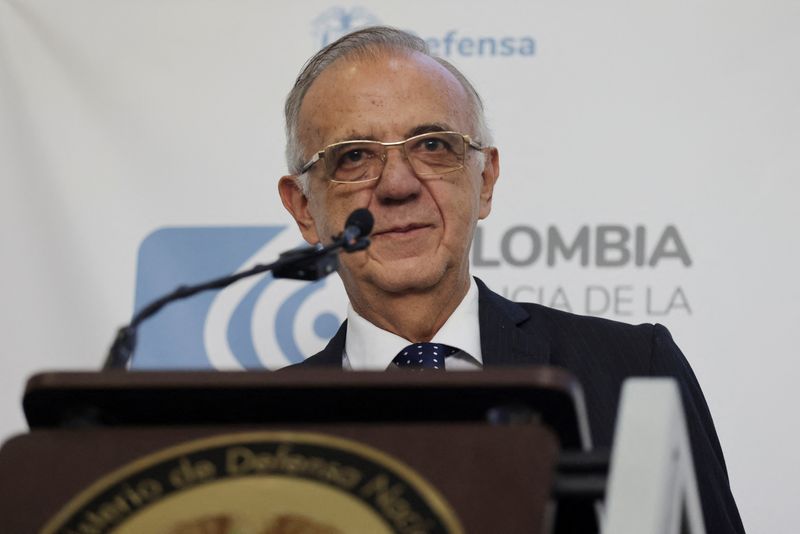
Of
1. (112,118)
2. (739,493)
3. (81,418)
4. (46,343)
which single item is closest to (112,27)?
(112,118)

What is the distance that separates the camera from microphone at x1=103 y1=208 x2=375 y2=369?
1.47 m

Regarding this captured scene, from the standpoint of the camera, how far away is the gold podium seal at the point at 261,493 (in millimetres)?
1031

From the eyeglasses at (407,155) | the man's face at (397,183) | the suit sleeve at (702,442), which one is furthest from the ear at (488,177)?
the suit sleeve at (702,442)

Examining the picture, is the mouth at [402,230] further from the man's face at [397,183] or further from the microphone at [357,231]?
the microphone at [357,231]

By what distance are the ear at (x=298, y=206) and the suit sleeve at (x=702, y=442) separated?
2.02 ft

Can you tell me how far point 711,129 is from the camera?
2.58 m

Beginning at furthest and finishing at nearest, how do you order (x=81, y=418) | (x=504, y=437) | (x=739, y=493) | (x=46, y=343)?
1. (x=46, y=343)
2. (x=739, y=493)
3. (x=81, y=418)
4. (x=504, y=437)

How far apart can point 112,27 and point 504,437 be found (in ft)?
6.55

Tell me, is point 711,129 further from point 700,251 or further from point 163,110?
point 163,110

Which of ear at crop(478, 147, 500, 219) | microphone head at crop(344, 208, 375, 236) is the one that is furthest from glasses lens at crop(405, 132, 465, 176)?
microphone head at crop(344, 208, 375, 236)

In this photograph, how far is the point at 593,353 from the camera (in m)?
2.32

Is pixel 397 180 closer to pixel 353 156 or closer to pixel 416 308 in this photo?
pixel 353 156

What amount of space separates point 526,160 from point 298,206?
0.40 m

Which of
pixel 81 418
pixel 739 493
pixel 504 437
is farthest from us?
pixel 739 493
